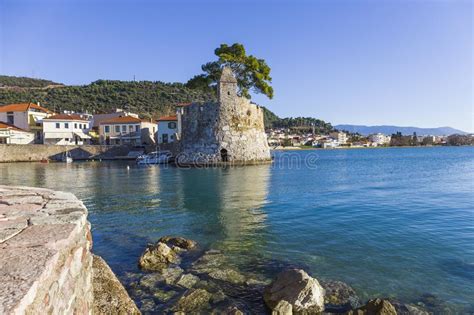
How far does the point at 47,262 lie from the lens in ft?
8.09

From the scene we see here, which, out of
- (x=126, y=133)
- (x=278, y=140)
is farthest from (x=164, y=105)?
(x=278, y=140)

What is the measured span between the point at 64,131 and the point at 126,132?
1023 cm

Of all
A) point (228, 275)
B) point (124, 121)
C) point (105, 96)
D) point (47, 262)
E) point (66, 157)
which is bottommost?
point (228, 275)

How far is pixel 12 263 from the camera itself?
246 cm

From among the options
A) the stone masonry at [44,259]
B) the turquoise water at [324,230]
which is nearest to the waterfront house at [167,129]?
the turquoise water at [324,230]

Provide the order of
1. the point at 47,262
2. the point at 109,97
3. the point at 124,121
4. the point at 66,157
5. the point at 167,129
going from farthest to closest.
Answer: the point at 109,97
the point at 124,121
the point at 167,129
the point at 66,157
the point at 47,262

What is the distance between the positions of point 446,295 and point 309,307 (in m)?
2.57

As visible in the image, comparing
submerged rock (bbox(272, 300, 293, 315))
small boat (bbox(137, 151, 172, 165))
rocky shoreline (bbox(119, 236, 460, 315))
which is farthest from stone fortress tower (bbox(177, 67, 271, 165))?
submerged rock (bbox(272, 300, 293, 315))

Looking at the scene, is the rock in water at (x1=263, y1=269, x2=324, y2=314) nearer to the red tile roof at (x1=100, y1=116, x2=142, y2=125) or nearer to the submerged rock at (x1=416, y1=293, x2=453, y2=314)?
the submerged rock at (x1=416, y1=293, x2=453, y2=314)

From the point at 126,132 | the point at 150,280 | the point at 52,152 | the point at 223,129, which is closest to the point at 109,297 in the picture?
the point at 150,280

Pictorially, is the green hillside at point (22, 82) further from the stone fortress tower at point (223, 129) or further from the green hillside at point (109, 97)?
the stone fortress tower at point (223, 129)

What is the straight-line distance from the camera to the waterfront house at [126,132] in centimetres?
5359

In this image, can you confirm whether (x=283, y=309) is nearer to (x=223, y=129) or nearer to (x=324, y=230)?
(x=324, y=230)

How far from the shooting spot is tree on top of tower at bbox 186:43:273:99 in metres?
40.8
